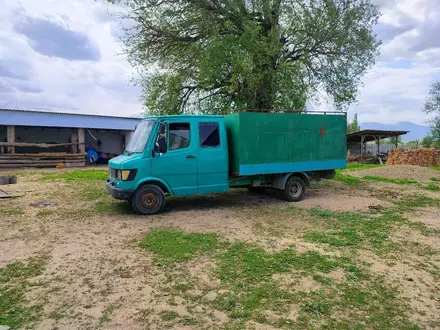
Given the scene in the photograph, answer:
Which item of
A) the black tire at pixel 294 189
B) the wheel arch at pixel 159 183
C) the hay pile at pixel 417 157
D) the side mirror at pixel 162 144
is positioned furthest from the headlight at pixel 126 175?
the hay pile at pixel 417 157

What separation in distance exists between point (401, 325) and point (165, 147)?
6181mm

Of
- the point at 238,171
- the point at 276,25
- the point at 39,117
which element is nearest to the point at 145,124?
the point at 238,171

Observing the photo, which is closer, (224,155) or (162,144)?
(162,144)

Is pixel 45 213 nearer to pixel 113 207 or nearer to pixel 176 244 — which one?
pixel 113 207

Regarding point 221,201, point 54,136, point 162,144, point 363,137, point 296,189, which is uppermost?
point 363,137

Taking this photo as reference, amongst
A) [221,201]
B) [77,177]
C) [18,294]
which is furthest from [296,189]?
[77,177]

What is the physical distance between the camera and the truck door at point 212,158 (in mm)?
8859

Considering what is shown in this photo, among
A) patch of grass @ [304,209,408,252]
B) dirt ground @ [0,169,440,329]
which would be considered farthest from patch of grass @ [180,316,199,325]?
patch of grass @ [304,209,408,252]

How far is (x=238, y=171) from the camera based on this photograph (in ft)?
30.2

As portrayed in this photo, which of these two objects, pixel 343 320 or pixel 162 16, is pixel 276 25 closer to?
pixel 162 16

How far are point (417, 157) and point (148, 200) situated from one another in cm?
2478

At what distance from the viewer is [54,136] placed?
86.2 feet

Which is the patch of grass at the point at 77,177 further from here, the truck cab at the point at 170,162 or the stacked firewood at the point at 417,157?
the stacked firewood at the point at 417,157

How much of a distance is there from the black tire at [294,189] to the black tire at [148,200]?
148 inches
